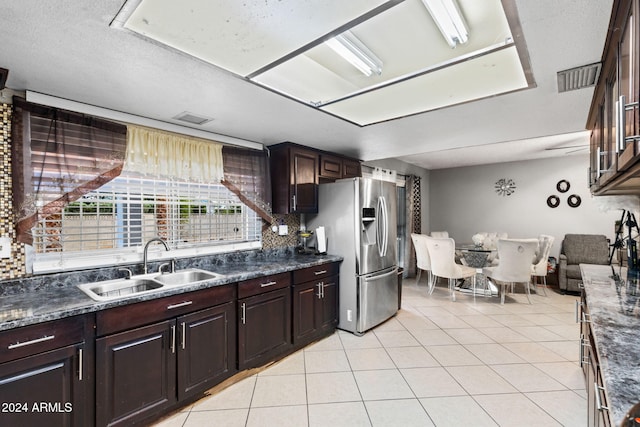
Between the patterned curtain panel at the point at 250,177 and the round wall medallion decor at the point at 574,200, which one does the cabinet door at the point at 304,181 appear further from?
the round wall medallion decor at the point at 574,200

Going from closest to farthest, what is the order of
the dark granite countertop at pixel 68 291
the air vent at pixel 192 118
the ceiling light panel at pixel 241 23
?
the ceiling light panel at pixel 241 23, the dark granite countertop at pixel 68 291, the air vent at pixel 192 118

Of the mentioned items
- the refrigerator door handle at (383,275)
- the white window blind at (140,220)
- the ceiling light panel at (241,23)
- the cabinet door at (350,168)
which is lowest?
the refrigerator door handle at (383,275)

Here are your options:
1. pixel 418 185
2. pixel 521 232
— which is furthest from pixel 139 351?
pixel 521 232

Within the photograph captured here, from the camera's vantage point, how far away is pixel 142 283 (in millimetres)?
2312

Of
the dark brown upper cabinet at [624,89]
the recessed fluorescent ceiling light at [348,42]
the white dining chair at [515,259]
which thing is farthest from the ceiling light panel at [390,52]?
the white dining chair at [515,259]

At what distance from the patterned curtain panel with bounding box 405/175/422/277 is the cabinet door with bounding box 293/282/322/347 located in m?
3.56

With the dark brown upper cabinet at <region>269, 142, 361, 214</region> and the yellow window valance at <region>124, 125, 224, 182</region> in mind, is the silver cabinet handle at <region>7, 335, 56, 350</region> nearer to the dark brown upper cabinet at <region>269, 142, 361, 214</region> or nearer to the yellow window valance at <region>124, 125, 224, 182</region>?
the yellow window valance at <region>124, 125, 224, 182</region>

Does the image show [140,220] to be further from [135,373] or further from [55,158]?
[135,373]

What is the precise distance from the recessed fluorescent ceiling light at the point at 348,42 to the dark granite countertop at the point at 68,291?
1430 millimetres

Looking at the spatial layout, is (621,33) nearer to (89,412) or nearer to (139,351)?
(139,351)

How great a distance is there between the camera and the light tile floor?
199 centimetres

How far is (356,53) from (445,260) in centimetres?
382

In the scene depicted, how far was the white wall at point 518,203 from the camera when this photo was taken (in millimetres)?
5438

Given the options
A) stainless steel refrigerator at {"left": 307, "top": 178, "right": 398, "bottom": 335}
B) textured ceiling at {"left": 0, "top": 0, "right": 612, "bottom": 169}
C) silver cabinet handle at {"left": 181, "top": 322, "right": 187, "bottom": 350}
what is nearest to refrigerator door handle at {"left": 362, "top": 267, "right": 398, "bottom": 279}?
stainless steel refrigerator at {"left": 307, "top": 178, "right": 398, "bottom": 335}
